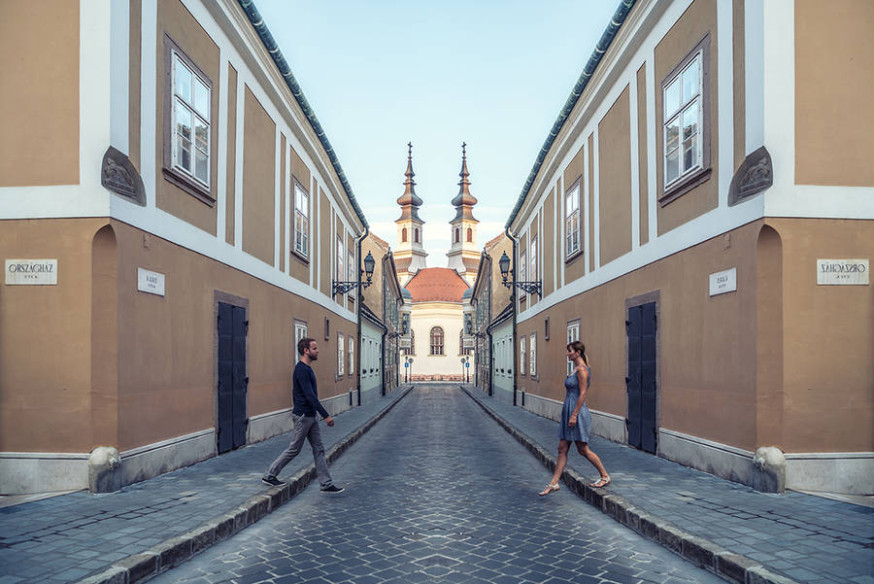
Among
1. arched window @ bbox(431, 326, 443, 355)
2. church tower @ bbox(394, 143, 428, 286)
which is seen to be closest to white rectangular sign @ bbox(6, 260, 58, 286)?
arched window @ bbox(431, 326, 443, 355)

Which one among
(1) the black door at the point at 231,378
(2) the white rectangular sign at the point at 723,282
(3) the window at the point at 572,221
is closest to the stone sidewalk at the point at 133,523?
(1) the black door at the point at 231,378

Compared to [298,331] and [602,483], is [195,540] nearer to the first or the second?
[602,483]

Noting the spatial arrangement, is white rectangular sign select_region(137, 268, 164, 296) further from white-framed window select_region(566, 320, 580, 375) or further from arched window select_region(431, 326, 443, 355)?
arched window select_region(431, 326, 443, 355)

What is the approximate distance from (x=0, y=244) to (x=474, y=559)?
6.14 meters

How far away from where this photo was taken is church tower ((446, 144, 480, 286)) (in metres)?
93.8

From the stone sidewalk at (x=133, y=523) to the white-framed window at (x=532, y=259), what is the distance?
47.8 feet

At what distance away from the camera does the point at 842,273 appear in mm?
7484

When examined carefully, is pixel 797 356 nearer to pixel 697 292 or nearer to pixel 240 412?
pixel 697 292

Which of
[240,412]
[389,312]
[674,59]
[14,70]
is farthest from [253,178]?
[389,312]

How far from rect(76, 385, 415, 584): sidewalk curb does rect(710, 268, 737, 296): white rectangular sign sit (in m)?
5.60

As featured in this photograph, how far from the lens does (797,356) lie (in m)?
7.38

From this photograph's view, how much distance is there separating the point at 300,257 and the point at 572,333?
6684mm

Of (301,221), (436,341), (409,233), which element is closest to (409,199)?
(409,233)

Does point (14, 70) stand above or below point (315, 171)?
below
